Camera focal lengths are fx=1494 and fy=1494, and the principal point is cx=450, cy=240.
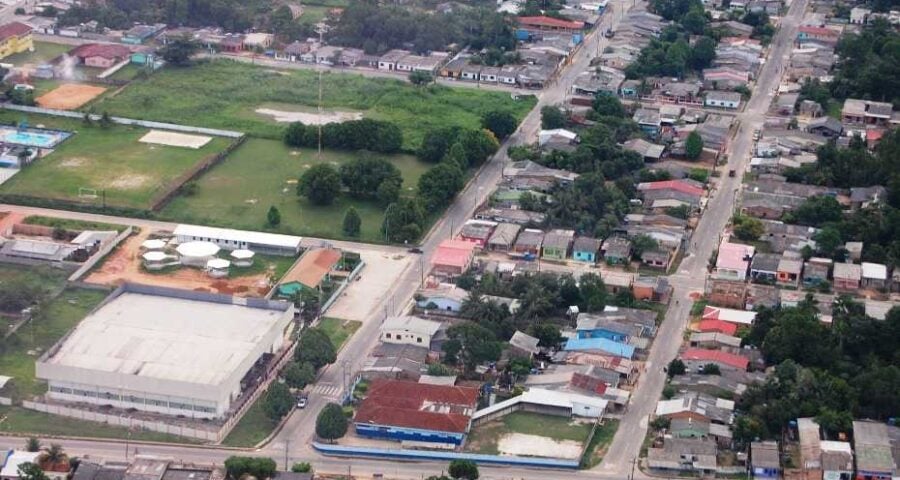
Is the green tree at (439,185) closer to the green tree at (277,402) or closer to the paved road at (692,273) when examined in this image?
the paved road at (692,273)

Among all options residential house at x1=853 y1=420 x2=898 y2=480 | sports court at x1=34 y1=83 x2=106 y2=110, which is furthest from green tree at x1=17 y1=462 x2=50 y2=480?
sports court at x1=34 y1=83 x2=106 y2=110

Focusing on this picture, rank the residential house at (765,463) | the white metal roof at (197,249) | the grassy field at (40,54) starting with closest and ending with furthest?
the residential house at (765,463)
the white metal roof at (197,249)
the grassy field at (40,54)

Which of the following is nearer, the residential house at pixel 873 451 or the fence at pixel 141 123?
the residential house at pixel 873 451

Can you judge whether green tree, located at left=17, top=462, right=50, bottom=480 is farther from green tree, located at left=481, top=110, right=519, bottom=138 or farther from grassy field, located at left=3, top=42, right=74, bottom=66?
grassy field, located at left=3, top=42, right=74, bottom=66

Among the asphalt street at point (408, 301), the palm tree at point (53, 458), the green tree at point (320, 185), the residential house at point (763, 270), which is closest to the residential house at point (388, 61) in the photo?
the asphalt street at point (408, 301)

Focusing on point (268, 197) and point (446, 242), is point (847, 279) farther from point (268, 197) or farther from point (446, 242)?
point (268, 197)

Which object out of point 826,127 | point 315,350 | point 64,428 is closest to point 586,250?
point 315,350

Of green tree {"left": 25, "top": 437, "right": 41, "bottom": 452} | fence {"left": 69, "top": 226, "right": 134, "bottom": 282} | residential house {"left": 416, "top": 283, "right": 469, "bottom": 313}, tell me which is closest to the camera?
green tree {"left": 25, "top": 437, "right": 41, "bottom": 452}
